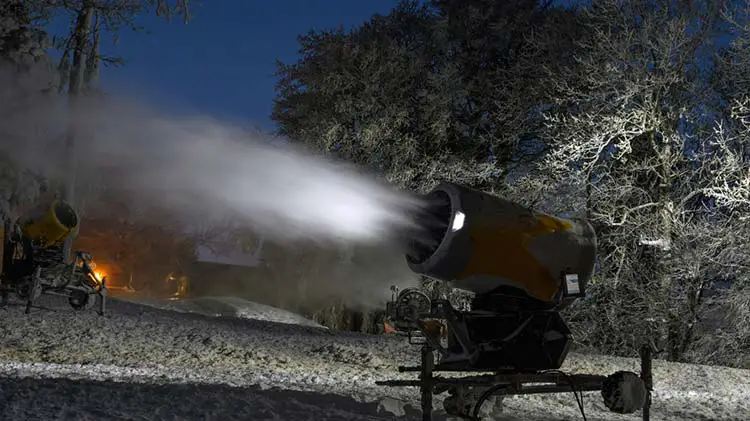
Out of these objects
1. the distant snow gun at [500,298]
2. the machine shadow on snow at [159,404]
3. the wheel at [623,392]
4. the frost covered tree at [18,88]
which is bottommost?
the machine shadow on snow at [159,404]

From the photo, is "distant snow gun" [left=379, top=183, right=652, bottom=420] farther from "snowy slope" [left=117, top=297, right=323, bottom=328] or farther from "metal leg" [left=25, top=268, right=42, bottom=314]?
"snowy slope" [left=117, top=297, right=323, bottom=328]

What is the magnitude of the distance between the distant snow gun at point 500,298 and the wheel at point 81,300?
10420 millimetres

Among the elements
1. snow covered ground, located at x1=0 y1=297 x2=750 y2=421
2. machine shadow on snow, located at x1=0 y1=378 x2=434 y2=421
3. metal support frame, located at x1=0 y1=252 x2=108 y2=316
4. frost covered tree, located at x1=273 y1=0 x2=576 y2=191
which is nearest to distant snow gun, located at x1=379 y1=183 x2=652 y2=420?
machine shadow on snow, located at x1=0 y1=378 x2=434 y2=421

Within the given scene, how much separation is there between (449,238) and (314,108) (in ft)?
58.0

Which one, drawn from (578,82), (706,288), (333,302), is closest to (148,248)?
(333,302)

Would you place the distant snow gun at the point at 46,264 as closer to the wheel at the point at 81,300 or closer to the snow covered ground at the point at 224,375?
the wheel at the point at 81,300

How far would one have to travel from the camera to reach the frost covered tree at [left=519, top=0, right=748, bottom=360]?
1638 centimetres

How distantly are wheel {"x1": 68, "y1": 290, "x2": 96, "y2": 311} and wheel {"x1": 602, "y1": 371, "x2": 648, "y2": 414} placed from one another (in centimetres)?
1183

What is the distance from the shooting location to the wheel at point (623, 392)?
19.7ft

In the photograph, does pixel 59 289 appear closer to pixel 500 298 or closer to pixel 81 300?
pixel 81 300

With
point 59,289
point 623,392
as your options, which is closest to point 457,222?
point 623,392

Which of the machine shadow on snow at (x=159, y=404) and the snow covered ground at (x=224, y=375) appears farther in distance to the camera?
the snow covered ground at (x=224, y=375)

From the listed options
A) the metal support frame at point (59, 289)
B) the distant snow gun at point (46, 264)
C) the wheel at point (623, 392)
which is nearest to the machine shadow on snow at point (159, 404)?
the wheel at point (623, 392)

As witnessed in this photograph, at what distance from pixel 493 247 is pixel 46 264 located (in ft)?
38.2
